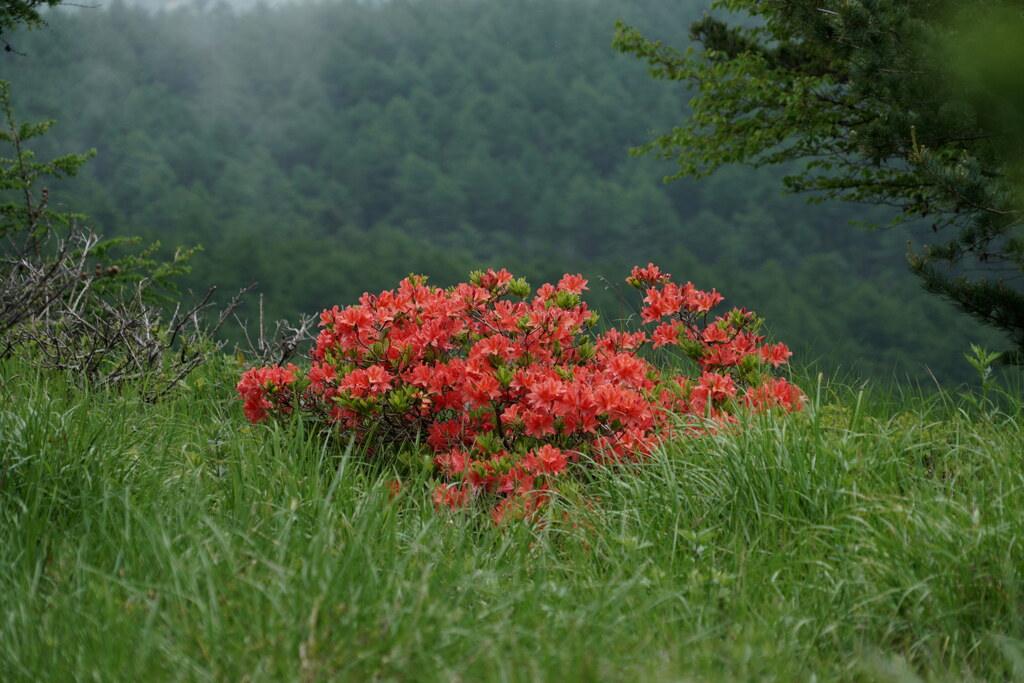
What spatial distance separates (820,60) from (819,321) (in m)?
13.7

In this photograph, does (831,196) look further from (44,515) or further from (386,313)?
(44,515)

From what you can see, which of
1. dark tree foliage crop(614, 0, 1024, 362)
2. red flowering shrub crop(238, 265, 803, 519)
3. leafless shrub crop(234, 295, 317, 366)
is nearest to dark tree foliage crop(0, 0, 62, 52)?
leafless shrub crop(234, 295, 317, 366)

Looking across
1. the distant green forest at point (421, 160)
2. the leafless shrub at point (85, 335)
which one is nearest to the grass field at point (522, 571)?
the leafless shrub at point (85, 335)

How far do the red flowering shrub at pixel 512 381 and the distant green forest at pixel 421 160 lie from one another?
42.6 ft

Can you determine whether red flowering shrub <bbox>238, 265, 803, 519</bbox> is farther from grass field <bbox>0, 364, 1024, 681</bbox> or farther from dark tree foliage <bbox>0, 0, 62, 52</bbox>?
dark tree foliage <bbox>0, 0, 62, 52</bbox>

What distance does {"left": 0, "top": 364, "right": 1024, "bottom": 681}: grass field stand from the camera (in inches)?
75.7

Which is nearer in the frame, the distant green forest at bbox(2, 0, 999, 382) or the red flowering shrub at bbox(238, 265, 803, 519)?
the red flowering shrub at bbox(238, 265, 803, 519)

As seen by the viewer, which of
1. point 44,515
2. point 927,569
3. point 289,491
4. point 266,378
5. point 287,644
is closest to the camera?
point 287,644

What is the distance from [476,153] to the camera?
29.4 m

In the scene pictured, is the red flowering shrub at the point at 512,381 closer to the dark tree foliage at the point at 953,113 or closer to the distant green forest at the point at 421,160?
the dark tree foliage at the point at 953,113

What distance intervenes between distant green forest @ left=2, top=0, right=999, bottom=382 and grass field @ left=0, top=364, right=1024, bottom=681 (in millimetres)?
14549

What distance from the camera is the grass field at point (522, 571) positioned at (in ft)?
6.31

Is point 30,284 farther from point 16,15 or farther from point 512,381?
point 512,381

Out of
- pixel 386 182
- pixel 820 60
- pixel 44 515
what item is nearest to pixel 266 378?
pixel 44 515
